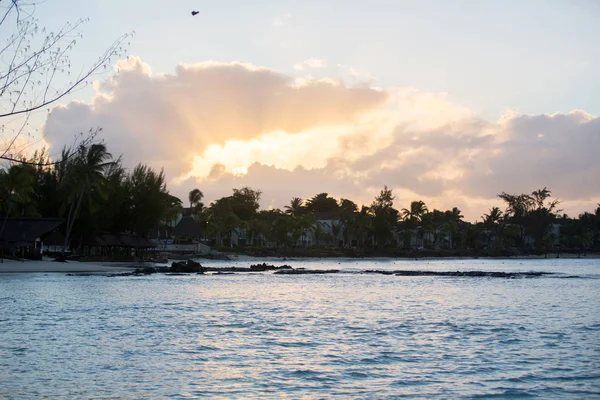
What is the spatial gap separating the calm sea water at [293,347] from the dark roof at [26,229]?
88.4 ft

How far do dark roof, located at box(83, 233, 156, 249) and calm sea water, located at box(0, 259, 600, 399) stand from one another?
144 feet

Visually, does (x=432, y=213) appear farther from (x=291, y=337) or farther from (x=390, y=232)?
(x=291, y=337)

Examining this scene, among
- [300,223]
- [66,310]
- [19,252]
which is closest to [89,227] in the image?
[19,252]

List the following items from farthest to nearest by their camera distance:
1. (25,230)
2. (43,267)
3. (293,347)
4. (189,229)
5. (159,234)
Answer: (189,229) → (159,234) → (25,230) → (43,267) → (293,347)

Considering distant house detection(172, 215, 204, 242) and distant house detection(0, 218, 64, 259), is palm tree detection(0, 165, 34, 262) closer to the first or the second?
distant house detection(0, 218, 64, 259)

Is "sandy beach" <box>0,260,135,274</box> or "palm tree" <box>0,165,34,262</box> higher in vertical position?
"palm tree" <box>0,165,34,262</box>

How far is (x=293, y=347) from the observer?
20359mm

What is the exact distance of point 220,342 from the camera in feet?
69.6

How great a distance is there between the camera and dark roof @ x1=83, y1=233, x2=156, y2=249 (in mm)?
81463

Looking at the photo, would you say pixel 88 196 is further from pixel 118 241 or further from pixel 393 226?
pixel 393 226

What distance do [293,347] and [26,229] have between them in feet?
166

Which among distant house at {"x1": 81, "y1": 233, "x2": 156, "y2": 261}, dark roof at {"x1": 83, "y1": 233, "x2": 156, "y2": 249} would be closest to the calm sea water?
dark roof at {"x1": 83, "y1": 233, "x2": 156, "y2": 249}

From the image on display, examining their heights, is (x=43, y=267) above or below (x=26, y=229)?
below

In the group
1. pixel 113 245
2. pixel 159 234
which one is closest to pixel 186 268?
pixel 113 245
